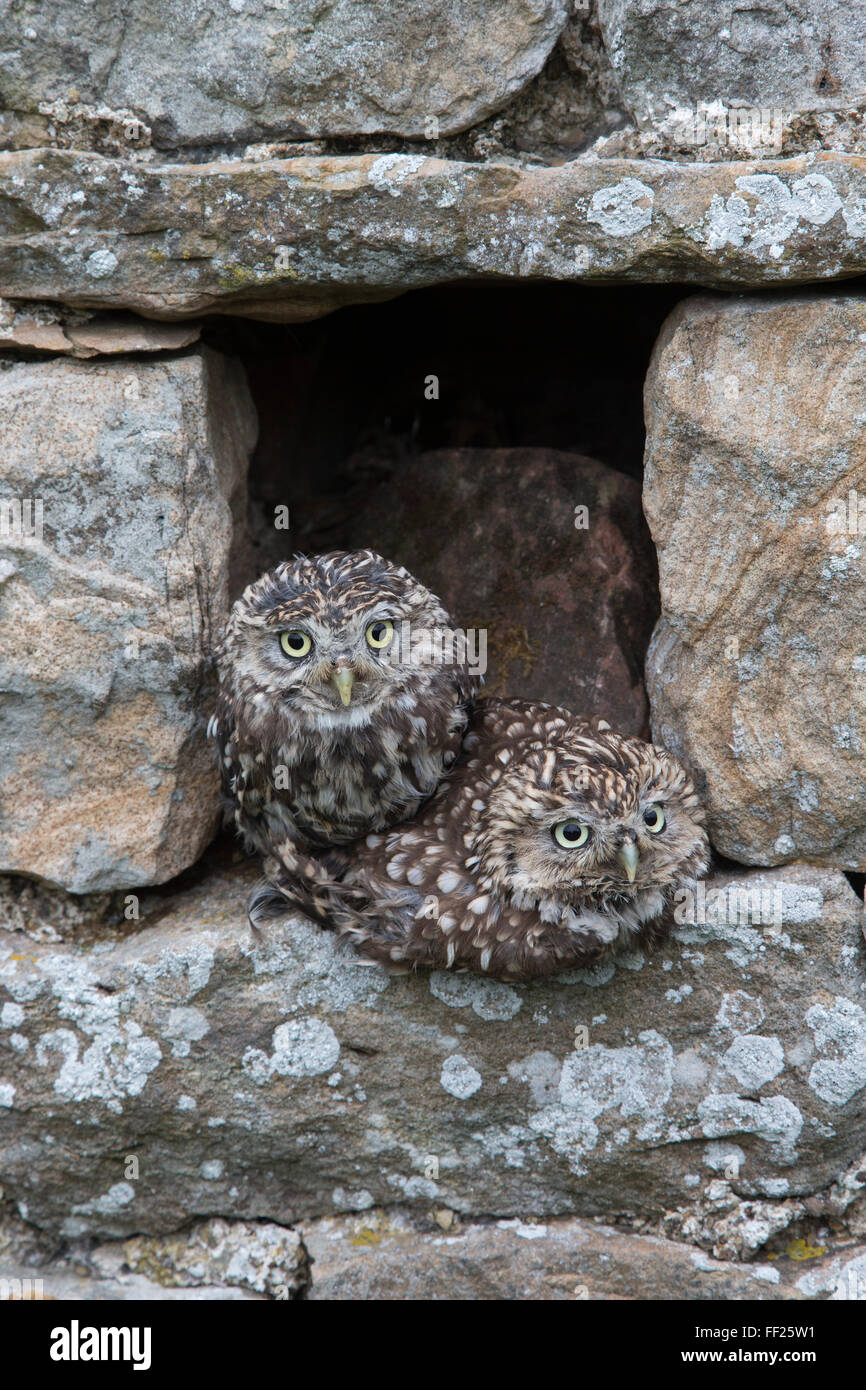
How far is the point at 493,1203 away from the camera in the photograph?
3.97 m

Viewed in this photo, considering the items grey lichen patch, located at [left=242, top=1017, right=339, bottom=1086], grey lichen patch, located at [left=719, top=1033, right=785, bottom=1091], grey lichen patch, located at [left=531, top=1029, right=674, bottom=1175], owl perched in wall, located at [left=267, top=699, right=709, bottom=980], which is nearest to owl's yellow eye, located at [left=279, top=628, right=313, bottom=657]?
owl perched in wall, located at [left=267, top=699, right=709, bottom=980]

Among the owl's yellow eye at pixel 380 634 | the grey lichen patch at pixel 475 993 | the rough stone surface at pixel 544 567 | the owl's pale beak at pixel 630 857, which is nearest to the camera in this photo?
the owl's pale beak at pixel 630 857

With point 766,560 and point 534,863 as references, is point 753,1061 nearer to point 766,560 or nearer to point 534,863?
point 534,863

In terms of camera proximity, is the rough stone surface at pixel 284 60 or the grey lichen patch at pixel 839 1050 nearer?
the rough stone surface at pixel 284 60

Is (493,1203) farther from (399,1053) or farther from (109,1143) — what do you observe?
(109,1143)

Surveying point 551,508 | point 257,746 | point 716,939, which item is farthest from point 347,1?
point 716,939

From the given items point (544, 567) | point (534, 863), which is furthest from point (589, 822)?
point (544, 567)

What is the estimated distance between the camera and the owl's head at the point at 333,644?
11.1ft

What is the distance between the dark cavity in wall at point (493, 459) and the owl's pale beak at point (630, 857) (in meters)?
0.82

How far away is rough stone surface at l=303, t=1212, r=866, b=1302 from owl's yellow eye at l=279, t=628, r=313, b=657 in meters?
2.04

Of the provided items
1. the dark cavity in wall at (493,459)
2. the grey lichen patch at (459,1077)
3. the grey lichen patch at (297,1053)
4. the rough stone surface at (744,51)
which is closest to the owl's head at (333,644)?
the dark cavity in wall at (493,459)

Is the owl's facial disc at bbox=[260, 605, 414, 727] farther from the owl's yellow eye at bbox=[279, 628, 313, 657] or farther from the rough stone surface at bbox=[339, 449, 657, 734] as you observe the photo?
the rough stone surface at bbox=[339, 449, 657, 734]

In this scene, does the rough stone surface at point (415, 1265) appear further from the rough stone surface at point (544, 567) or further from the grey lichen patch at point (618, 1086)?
the rough stone surface at point (544, 567)

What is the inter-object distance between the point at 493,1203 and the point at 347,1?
3.80 metres
